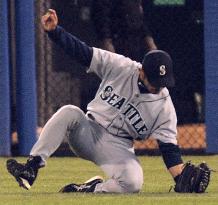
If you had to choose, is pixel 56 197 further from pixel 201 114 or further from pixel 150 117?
pixel 201 114

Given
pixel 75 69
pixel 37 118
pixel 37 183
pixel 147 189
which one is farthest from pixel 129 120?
pixel 75 69

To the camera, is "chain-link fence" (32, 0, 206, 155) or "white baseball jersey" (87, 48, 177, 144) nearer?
"white baseball jersey" (87, 48, 177, 144)

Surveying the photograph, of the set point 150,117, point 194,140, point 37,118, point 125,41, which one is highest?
point 150,117

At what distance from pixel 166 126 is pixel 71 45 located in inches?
32.8

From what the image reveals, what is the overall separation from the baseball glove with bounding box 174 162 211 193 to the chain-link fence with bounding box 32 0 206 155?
14.8 ft

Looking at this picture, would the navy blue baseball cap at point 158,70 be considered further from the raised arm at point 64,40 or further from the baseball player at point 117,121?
the raised arm at point 64,40

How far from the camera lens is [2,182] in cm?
831

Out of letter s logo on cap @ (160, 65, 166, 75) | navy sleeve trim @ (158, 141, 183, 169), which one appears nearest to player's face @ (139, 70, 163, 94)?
letter s logo on cap @ (160, 65, 166, 75)

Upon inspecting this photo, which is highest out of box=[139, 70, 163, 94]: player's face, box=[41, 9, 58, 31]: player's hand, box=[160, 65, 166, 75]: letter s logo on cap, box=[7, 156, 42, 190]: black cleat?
box=[41, 9, 58, 31]: player's hand

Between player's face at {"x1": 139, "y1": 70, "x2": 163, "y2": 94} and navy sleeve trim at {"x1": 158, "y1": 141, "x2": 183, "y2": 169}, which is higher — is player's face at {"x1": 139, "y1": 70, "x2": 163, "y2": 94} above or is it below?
above

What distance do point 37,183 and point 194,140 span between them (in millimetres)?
4964

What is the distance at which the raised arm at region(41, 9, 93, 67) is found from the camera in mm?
6805

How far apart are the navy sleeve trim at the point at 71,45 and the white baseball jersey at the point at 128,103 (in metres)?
0.06

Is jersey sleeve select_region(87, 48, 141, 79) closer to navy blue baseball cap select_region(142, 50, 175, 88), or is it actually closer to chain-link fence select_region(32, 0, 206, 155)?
navy blue baseball cap select_region(142, 50, 175, 88)
